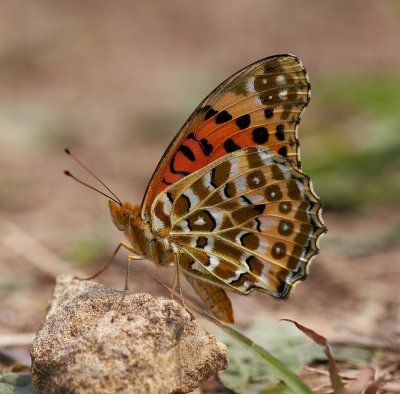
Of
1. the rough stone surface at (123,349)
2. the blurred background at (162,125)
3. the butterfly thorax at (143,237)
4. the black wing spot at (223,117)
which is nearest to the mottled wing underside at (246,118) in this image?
the black wing spot at (223,117)

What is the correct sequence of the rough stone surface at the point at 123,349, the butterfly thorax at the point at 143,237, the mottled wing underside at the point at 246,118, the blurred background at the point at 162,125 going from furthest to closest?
the blurred background at the point at 162,125 → the mottled wing underside at the point at 246,118 → the butterfly thorax at the point at 143,237 → the rough stone surface at the point at 123,349

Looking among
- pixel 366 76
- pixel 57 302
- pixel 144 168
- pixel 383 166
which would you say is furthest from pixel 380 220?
pixel 57 302

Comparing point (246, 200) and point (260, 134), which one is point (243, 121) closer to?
point (260, 134)

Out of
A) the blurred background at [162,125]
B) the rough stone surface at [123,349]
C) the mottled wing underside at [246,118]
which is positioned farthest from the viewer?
the blurred background at [162,125]

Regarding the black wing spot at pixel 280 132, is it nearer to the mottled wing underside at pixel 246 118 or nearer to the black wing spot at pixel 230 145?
the mottled wing underside at pixel 246 118

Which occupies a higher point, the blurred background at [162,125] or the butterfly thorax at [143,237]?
the blurred background at [162,125]

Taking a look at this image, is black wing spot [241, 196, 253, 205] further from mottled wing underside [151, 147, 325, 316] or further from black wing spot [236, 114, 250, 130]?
black wing spot [236, 114, 250, 130]

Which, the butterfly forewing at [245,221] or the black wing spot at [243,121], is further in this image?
the black wing spot at [243,121]

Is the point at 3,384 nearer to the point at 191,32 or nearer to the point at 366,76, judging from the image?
the point at 366,76
